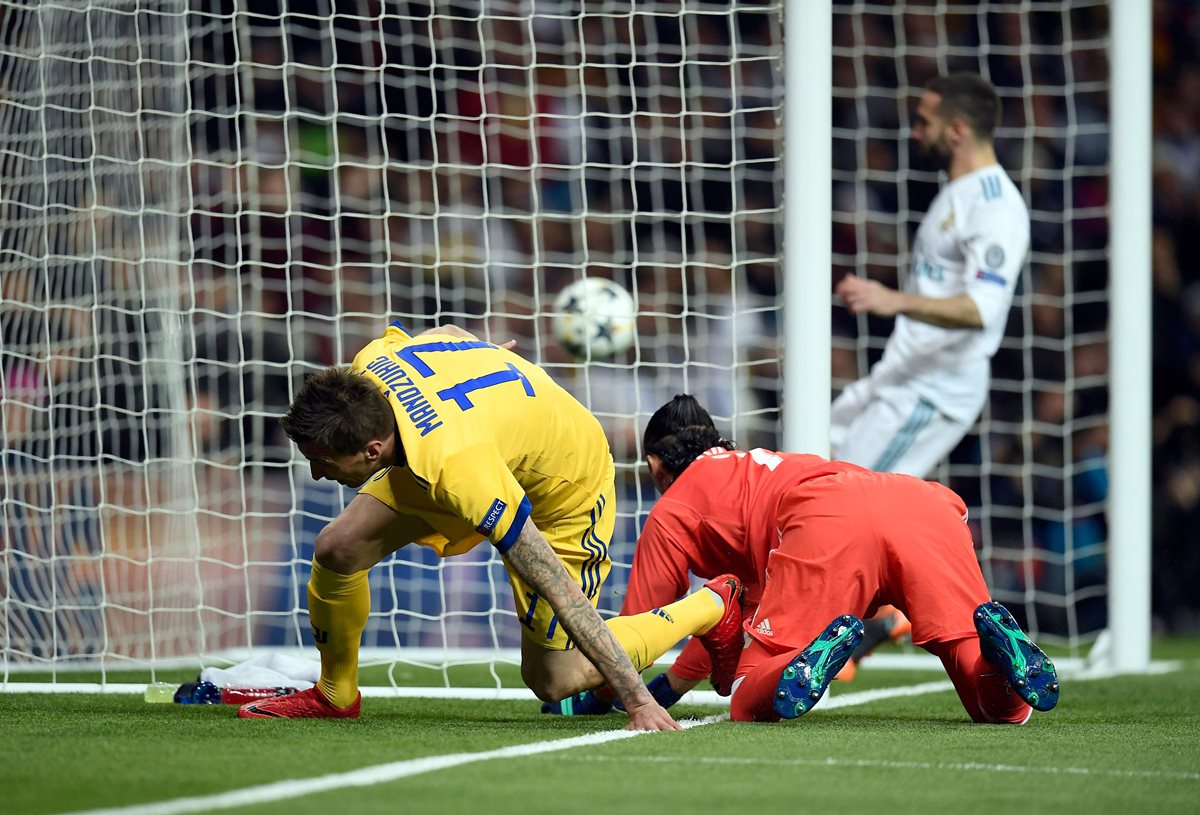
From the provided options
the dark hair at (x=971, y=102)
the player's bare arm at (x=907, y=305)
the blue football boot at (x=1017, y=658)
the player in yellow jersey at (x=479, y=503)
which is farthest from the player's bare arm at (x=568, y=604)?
the dark hair at (x=971, y=102)

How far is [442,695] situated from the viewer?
4.98 meters

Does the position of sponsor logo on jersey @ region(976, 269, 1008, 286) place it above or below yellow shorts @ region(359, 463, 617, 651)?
above

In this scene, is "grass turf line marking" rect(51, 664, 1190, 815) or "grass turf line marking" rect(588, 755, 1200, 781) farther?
"grass turf line marking" rect(588, 755, 1200, 781)

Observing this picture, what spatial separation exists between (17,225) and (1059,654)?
4.86 meters

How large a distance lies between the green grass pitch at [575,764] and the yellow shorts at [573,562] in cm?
24

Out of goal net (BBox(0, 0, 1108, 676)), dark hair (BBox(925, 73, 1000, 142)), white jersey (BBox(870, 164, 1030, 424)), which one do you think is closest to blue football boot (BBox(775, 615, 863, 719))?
goal net (BBox(0, 0, 1108, 676))

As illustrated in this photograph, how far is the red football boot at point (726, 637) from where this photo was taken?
4.23 m

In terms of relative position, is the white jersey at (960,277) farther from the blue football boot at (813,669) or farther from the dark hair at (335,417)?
the dark hair at (335,417)

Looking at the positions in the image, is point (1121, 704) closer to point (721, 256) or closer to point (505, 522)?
point (505, 522)

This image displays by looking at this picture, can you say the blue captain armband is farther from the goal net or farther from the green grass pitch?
the goal net

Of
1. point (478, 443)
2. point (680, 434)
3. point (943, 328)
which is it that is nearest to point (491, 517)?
point (478, 443)

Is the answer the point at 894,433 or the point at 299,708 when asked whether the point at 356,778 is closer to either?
the point at 299,708

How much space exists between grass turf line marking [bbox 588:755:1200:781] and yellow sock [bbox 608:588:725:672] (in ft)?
2.02

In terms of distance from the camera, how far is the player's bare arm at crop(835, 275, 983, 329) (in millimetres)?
5160
